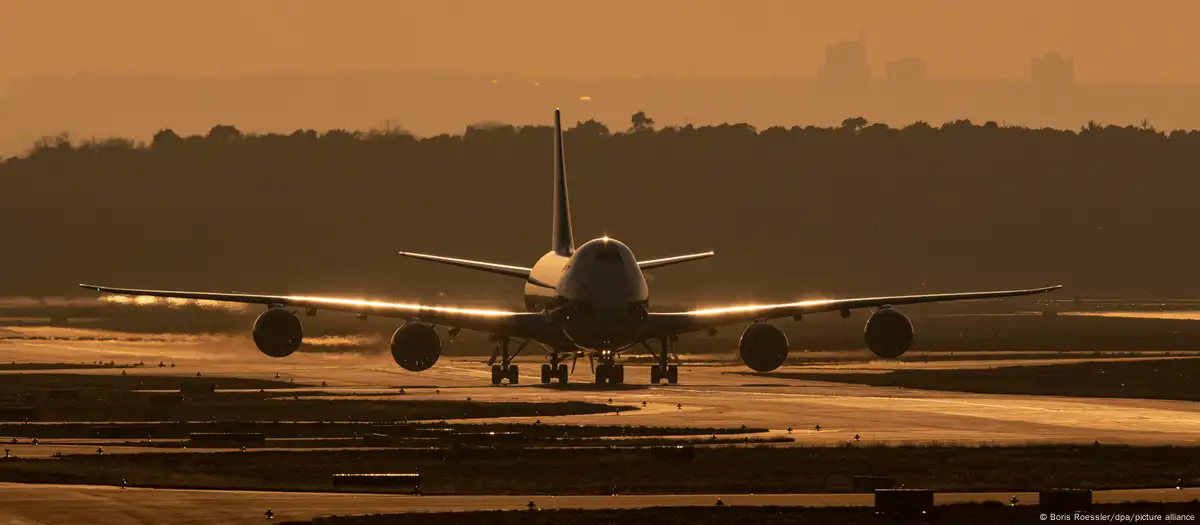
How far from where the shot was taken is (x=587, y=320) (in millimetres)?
61344

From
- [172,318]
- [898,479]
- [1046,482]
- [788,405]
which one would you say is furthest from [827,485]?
[172,318]

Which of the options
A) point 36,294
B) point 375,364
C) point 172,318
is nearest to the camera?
point 375,364

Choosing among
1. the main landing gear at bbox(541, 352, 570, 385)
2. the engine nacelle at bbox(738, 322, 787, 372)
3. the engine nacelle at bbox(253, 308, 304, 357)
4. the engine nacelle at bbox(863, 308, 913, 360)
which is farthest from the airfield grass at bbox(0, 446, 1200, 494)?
the engine nacelle at bbox(253, 308, 304, 357)

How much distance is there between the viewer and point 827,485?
34844mm

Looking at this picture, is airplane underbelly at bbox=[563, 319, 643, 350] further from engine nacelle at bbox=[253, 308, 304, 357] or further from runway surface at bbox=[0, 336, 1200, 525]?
engine nacelle at bbox=[253, 308, 304, 357]

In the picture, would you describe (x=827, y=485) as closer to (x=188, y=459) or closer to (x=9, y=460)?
(x=188, y=459)

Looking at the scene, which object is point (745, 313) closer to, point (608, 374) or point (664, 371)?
point (664, 371)

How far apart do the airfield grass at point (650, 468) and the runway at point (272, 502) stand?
3.28 ft

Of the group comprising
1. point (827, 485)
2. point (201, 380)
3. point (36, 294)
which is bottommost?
point (827, 485)

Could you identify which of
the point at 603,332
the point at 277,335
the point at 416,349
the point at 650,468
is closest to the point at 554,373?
the point at 603,332

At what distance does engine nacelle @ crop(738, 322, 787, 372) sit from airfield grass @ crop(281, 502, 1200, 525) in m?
33.7

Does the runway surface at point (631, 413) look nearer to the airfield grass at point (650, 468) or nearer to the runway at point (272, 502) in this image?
the runway at point (272, 502)

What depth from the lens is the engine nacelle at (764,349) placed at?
6525cm

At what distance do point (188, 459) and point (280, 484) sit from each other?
464 centimetres
